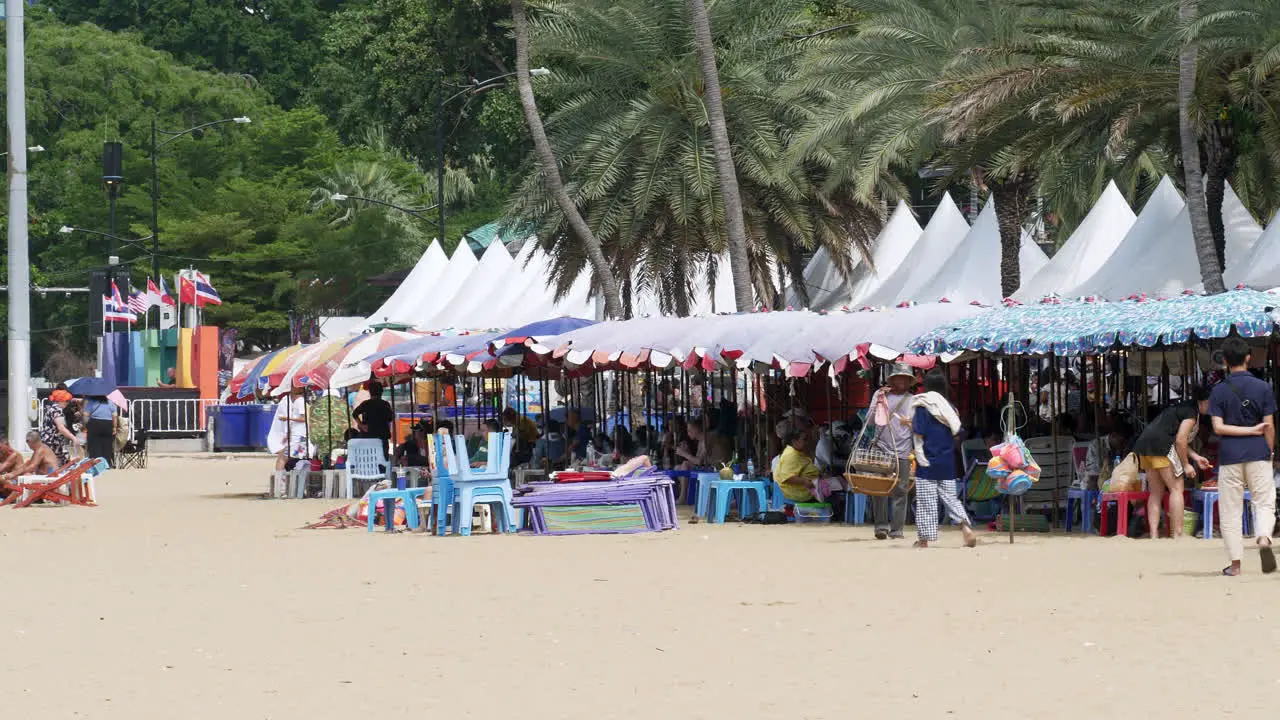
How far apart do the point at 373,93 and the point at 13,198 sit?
31.3 feet

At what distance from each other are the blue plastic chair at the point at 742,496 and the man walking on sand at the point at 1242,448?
8.35 metres

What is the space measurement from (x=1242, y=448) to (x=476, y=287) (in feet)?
89.6

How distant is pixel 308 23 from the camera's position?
85938mm

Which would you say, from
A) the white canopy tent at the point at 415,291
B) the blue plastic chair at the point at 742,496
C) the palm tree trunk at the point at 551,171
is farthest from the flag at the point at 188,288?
the blue plastic chair at the point at 742,496

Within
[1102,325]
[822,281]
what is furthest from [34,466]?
[822,281]

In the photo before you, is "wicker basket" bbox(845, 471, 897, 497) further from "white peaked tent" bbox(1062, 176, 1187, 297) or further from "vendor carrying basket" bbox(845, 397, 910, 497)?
"white peaked tent" bbox(1062, 176, 1187, 297)

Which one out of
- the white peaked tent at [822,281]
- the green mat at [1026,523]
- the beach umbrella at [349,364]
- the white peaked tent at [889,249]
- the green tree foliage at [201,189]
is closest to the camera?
the green mat at [1026,523]

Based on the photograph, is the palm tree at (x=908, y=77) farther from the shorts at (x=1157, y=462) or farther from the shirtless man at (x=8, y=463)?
the shirtless man at (x=8, y=463)

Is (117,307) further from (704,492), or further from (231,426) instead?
(704,492)

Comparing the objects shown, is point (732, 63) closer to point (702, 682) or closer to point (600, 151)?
point (600, 151)

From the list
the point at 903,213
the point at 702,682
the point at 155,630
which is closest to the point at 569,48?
the point at 903,213

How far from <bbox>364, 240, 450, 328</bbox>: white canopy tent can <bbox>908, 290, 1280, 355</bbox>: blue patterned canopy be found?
2243 cm

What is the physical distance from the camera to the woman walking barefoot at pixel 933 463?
16.7 m

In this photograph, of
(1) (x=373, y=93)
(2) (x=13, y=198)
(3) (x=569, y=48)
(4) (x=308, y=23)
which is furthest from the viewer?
(4) (x=308, y=23)
